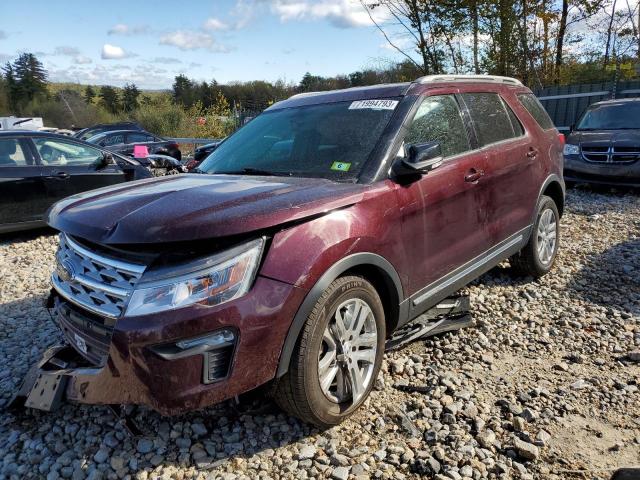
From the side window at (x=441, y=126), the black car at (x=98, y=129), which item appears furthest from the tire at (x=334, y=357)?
the black car at (x=98, y=129)

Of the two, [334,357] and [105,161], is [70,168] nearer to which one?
[105,161]

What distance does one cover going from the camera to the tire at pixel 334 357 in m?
2.39

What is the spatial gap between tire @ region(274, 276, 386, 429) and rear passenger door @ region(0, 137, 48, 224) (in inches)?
239

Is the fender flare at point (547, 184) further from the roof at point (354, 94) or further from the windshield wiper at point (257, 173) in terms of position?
the windshield wiper at point (257, 173)

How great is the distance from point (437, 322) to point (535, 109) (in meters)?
2.53

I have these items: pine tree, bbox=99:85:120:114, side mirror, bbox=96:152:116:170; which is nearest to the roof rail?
side mirror, bbox=96:152:116:170

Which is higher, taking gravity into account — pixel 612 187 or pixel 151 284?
pixel 151 284

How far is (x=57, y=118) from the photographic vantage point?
43.0 meters

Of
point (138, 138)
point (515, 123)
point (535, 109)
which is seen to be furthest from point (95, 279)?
point (138, 138)

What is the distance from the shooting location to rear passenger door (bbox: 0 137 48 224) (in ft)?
22.4

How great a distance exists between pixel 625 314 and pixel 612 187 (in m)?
5.93

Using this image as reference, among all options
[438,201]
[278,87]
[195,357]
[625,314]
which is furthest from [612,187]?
[278,87]

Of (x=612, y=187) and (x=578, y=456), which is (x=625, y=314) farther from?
(x=612, y=187)

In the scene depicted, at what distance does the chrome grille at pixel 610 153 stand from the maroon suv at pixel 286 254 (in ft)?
19.9
